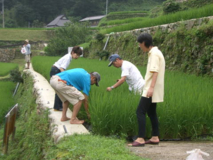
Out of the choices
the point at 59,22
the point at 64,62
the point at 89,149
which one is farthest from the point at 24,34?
the point at 89,149

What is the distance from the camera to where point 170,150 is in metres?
3.06

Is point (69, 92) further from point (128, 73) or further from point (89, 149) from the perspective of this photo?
point (89, 149)

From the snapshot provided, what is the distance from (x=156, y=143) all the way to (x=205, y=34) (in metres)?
4.07

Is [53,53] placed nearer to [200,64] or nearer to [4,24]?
[200,64]

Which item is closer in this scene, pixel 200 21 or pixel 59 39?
pixel 200 21

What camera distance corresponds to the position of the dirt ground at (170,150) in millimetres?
Answer: 2803

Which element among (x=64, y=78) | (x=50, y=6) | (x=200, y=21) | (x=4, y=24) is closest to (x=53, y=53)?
(x=200, y=21)

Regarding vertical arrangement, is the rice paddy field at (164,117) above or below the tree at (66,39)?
below

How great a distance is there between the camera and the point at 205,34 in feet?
21.7

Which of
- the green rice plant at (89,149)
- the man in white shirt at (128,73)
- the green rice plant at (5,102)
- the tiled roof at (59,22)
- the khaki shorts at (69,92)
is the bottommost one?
the green rice plant at (5,102)

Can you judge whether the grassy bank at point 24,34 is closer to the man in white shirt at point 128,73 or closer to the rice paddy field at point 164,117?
the man in white shirt at point 128,73

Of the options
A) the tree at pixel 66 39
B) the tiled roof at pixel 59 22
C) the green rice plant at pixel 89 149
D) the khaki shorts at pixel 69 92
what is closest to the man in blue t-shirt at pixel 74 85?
the khaki shorts at pixel 69 92

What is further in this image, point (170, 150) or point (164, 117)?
point (164, 117)

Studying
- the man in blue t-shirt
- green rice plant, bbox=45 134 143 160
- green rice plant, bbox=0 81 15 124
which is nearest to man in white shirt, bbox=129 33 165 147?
green rice plant, bbox=45 134 143 160
